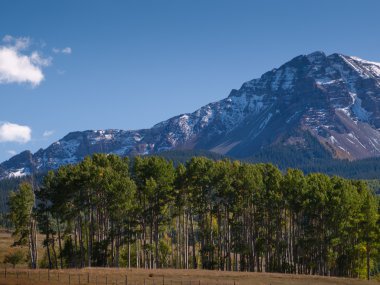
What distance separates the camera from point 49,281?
65.8 m

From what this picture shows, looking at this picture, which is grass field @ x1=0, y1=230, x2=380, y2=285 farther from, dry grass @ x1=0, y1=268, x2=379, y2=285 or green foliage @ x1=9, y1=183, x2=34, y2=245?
green foliage @ x1=9, y1=183, x2=34, y2=245

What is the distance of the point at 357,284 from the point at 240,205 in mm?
22479

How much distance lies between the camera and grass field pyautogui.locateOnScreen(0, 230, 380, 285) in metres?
66.5

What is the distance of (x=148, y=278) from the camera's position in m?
71.6

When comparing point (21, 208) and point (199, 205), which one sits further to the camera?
point (199, 205)

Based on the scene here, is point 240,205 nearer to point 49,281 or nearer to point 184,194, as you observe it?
point 184,194

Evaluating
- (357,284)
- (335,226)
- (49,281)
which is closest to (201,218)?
(335,226)

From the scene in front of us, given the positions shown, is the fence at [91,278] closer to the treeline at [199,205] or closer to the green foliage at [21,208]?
the treeline at [199,205]

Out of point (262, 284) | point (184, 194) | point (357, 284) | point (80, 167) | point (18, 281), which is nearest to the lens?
point (18, 281)

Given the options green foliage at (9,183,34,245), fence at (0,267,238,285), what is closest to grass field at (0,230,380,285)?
fence at (0,267,238,285)

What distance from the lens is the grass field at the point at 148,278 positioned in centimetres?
6650

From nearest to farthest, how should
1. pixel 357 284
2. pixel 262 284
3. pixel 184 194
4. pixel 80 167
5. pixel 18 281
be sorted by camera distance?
pixel 18 281, pixel 262 284, pixel 357 284, pixel 80 167, pixel 184 194

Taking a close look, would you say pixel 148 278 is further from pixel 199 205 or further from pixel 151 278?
pixel 199 205

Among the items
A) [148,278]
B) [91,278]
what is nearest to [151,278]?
[148,278]
